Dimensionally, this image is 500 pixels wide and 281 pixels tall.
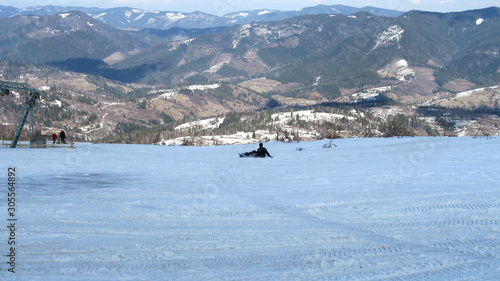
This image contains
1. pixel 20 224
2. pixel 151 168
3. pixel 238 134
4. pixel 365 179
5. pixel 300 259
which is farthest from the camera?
pixel 238 134

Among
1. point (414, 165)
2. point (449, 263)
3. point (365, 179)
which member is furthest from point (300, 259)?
point (414, 165)

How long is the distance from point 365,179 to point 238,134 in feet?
508

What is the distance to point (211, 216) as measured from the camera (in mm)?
9992

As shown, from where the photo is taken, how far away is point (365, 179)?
14992 mm

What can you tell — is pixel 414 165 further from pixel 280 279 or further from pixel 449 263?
pixel 280 279

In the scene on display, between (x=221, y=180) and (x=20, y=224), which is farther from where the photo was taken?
(x=221, y=180)

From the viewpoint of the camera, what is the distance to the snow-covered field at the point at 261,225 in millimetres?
6672

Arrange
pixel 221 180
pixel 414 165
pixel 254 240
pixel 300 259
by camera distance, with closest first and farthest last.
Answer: pixel 300 259
pixel 254 240
pixel 221 180
pixel 414 165

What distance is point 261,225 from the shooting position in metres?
9.27

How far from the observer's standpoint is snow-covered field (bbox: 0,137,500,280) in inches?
263

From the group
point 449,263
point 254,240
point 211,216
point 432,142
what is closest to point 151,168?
point 211,216

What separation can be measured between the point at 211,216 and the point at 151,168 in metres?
10.6

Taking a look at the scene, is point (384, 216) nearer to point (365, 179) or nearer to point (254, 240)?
point (254, 240)

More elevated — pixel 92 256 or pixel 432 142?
pixel 432 142
